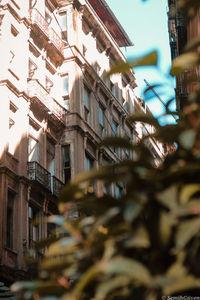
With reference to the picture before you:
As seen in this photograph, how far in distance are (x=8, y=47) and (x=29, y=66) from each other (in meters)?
1.96

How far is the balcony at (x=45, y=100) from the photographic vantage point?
24.8 m

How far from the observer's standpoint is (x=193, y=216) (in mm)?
2854

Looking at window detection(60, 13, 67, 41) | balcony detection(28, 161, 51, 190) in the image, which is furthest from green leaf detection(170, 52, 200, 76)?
window detection(60, 13, 67, 41)

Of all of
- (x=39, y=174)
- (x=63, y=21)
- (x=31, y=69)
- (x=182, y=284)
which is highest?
(x=63, y=21)

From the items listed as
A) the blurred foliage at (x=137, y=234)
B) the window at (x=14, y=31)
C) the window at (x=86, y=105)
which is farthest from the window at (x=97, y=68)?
the blurred foliage at (x=137, y=234)

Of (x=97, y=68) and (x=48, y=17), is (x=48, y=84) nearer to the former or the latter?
(x=48, y=17)

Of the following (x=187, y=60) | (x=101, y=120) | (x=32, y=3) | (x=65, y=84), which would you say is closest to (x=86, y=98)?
(x=65, y=84)

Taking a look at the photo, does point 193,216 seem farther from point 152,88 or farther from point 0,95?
point 0,95

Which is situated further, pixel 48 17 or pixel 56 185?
pixel 48 17

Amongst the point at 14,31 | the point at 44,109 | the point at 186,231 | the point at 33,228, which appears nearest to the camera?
the point at 186,231

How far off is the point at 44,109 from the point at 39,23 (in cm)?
445

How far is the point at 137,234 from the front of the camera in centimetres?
267

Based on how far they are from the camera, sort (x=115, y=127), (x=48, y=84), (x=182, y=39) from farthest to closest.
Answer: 1. (x=115, y=127)
2. (x=48, y=84)
3. (x=182, y=39)

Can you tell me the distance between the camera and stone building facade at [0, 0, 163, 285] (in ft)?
71.5
